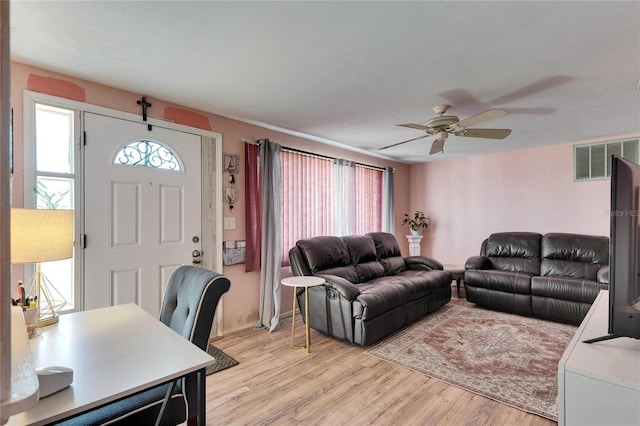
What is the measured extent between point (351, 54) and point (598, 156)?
163 inches

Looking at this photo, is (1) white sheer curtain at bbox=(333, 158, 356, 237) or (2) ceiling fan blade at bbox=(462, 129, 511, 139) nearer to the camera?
(2) ceiling fan blade at bbox=(462, 129, 511, 139)

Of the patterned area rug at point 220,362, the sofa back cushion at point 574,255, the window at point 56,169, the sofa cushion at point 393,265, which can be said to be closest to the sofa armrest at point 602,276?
the sofa back cushion at point 574,255

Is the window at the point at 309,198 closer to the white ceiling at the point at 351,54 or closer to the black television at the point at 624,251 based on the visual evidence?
the white ceiling at the point at 351,54

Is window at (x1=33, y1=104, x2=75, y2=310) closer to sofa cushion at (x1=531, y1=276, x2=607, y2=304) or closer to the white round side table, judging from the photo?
the white round side table

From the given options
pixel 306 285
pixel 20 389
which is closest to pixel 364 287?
pixel 306 285

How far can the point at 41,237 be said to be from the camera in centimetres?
145

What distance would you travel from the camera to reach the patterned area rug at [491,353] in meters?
2.22

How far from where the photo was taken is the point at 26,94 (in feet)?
7.18

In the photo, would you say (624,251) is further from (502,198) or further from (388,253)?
(502,198)

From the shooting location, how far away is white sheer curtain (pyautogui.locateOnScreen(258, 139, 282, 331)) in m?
3.52

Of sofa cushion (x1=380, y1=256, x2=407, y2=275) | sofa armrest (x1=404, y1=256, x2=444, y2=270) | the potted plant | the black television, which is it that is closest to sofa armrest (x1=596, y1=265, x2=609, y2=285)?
sofa armrest (x1=404, y1=256, x2=444, y2=270)

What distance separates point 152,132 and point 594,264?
5.24 meters

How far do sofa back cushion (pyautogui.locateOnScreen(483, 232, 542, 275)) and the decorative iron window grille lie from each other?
4.40 metres

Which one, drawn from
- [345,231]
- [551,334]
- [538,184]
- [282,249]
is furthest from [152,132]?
[538,184]
